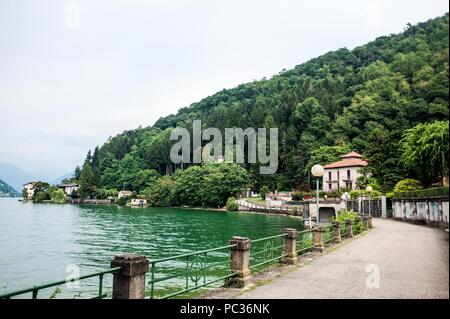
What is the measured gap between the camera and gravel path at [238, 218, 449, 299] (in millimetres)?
8719

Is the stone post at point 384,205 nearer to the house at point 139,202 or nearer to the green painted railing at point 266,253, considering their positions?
the green painted railing at point 266,253

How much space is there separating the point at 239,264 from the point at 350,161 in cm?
7208

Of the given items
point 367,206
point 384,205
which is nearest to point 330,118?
point 367,206

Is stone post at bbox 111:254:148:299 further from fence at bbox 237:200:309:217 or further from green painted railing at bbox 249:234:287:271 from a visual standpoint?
fence at bbox 237:200:309:217

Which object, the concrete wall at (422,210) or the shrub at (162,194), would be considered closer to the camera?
the concrete wall at (422,210)

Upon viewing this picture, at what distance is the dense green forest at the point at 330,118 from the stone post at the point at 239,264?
37.6 meters

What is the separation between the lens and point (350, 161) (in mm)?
77562

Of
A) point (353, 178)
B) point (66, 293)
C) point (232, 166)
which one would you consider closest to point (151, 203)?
point (232, 166)

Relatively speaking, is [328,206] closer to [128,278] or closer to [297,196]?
[297,196]
